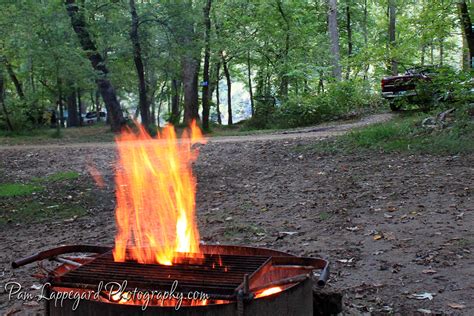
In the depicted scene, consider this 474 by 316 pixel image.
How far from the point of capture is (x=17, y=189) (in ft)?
30.0

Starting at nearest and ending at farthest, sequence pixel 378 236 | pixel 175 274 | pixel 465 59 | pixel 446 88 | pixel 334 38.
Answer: pixel 175 274 → pixel 378 236 → pixel 446 88 → pixel 465 59 → pixel 334 38

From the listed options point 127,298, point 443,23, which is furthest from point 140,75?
point 127,298

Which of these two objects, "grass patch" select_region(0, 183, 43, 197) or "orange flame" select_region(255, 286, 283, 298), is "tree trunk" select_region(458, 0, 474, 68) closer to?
"grass patch" select_region(0, 183, 43, 197)

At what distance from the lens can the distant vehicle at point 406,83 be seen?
1376 centimetres

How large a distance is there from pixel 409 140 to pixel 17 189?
7.99m

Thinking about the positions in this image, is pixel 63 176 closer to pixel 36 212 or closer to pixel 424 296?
pixel 36 212

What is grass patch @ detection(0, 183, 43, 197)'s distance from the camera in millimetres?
8838

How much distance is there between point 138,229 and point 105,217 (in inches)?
43.1

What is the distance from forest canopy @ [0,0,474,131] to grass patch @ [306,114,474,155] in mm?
1803

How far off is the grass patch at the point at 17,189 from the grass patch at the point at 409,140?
5756mm

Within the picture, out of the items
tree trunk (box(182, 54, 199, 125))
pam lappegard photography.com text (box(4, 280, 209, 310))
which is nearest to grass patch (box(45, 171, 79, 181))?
pam lappegard photography.com text (box(4, 280, 209, 310))

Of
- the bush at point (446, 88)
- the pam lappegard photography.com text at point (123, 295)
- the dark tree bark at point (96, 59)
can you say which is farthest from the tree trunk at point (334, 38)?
the pam lappegard photography.com text at point (123, 295)

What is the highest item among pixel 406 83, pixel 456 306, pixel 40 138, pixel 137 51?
pixel 137 51

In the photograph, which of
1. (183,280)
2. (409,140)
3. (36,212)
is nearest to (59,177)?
(36,212)
